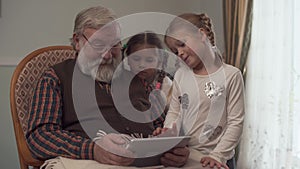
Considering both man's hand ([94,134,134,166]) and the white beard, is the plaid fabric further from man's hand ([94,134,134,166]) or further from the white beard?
man's hand ([94,134,134,166])

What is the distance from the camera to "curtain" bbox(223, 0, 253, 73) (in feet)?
9.74

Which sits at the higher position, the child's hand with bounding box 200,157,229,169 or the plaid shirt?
the plaid shirt

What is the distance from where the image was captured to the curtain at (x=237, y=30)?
297 cm

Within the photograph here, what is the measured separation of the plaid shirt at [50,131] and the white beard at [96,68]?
12 cm

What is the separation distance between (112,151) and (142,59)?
0.62 m

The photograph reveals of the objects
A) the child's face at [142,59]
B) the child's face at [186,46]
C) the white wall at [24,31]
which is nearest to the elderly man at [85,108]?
the child's face at [142,59]

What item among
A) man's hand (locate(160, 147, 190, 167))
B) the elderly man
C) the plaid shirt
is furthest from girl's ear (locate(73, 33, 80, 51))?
man's hand (locate(160, 147, 190, 167))

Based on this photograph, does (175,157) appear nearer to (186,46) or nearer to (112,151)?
(112,151)

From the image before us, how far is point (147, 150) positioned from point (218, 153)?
0.30 meters

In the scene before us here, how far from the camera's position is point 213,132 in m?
1.50

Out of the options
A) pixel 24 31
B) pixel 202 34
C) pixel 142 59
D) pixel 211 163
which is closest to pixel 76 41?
pixel 142 59

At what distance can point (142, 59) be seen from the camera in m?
1.78

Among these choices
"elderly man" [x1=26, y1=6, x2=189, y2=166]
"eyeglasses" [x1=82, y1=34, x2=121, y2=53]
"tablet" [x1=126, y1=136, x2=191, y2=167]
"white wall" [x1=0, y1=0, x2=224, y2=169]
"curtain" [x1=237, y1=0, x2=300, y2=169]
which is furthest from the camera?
"white wall" [x1=0, y1=0, x2=224, y2=169]

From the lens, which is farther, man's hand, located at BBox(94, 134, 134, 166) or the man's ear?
the man's ear
